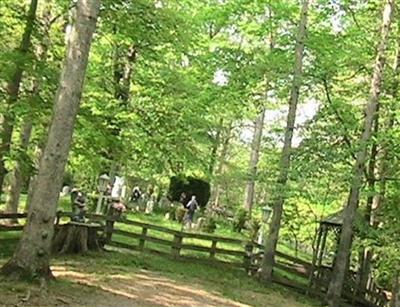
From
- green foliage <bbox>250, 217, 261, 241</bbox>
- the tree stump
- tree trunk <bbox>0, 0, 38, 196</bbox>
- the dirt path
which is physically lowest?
the dirt path

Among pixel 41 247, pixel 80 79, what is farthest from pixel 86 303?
pixel 80 79

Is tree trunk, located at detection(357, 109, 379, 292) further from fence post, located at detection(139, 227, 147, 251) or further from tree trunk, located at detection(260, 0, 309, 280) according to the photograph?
fence post, located at detection(139, 227, 147, 251)

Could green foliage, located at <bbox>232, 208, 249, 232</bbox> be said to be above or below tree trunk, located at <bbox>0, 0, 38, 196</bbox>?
below

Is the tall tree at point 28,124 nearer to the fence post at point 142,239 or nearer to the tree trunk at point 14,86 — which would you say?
the tree trunk at point 14,86

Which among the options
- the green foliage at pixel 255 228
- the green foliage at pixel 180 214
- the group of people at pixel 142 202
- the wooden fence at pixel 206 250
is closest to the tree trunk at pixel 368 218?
the wooden fence at pixel 206 250

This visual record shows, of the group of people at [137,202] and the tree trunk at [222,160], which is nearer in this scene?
the group of people at [137,202]

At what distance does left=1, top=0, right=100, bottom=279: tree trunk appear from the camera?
8.25 meters

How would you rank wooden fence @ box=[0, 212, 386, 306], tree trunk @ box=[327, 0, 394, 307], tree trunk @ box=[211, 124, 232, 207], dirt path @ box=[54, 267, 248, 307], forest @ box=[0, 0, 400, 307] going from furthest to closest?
tree trunk @ box=[211, 124, 232, 207] → wooden fence @ box=[0, 212, 386, 306] → tree trunk @ box=[327, 0, 394, 307] → forest @ box=[0, 0, 400, 307] → dirt path @ box=[54, 267, 248, 307]

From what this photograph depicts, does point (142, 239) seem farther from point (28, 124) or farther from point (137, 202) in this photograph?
point (137, 202)

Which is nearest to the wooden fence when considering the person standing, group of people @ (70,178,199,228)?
group of people @ (70,178,199,228)

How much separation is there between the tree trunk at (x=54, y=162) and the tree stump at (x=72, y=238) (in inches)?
176

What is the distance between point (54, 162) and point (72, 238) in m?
5.28

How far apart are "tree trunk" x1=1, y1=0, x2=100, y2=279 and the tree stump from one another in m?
4.47

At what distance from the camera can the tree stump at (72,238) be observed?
1291cm
